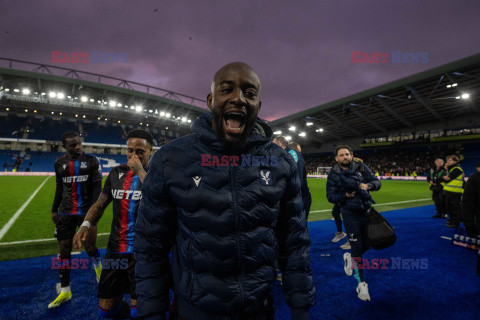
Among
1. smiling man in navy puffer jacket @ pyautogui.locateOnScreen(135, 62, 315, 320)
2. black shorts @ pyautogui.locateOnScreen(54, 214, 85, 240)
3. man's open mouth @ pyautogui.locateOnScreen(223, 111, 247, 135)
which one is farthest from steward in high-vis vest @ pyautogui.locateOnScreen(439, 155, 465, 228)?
black shorts @ pyautogui.locateOnScreen(54, 214, 85, 240)

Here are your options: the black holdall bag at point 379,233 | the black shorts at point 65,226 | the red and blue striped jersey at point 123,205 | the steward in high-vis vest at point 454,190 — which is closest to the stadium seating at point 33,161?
the black shorts at point 65,226

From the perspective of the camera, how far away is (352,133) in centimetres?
3972

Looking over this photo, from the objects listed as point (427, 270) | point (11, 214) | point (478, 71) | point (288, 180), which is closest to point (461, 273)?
point (427, 270)

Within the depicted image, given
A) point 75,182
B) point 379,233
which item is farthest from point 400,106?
point 75,182

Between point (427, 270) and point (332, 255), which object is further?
point (332, 255)

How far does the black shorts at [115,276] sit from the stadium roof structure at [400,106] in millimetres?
26897

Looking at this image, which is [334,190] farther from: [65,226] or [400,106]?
[400,106]

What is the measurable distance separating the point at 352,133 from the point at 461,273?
40.2 meters

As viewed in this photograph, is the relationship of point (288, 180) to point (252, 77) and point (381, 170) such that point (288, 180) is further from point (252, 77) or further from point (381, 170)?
point (381, 170)

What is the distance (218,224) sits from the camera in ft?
3.96

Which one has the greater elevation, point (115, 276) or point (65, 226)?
point (65, 226)

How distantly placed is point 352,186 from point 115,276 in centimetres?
337

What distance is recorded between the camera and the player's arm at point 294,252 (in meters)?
1.29

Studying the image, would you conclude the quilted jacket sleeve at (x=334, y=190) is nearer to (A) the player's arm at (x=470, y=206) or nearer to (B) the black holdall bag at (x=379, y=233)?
(B) the black holdall bag at (x=379, y=233)
